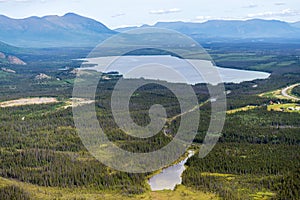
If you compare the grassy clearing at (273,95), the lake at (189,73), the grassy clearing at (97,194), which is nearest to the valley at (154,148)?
the grassy clearing at (97,194)

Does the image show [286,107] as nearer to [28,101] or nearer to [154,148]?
[154,148]

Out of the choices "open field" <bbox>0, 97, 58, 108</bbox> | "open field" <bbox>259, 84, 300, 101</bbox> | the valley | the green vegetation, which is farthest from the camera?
the green vegetation

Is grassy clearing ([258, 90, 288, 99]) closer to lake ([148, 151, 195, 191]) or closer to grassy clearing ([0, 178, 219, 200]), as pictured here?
lake ([148, 151, 195, 191])

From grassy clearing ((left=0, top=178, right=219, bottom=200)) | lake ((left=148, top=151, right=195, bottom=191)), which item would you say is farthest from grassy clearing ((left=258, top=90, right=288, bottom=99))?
grassy clearing ((left=0, top=178, right=219, bottom=200))

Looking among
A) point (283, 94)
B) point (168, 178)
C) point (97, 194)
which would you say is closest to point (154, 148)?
point (168, 178)

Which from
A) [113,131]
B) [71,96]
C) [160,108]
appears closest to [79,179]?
[113,131]

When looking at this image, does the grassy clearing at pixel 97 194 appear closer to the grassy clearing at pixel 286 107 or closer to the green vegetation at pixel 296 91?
the grassy clearing at pixel 286 107

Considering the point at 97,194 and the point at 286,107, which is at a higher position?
the point at 286,107
